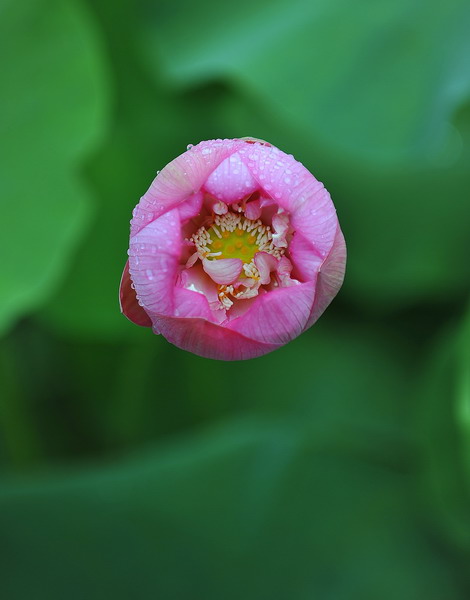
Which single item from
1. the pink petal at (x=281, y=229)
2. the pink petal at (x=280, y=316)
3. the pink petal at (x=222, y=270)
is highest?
the pink petal at (x=281, y=229)

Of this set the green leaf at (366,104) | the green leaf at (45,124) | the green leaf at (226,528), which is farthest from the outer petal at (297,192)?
the green leaf at (226,528)

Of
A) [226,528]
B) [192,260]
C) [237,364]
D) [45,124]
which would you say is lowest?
[226,528]

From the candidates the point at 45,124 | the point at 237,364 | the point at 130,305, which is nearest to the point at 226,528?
the point at 237,364

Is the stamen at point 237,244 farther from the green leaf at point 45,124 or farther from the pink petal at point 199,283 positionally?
the green leaf at point 45,124

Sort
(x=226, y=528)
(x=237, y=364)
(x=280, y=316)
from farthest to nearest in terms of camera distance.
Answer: (x=237, y=364), (x=226, y=528), (x=280, y=316)

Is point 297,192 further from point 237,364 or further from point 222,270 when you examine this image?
point 237,364

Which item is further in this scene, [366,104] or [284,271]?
[366,104]

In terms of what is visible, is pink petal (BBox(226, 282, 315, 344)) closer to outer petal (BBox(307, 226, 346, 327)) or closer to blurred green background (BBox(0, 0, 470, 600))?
outer petal (BBox(307, 226, 346, 327))

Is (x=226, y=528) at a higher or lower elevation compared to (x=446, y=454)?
lower
